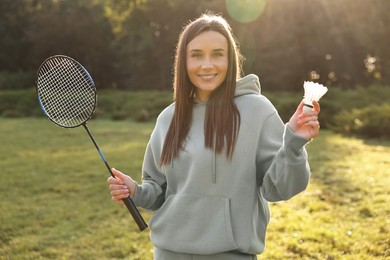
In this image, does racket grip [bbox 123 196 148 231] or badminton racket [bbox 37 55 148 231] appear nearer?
racket grip [bbox 123 196 148 231]

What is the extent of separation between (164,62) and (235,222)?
3015 cm

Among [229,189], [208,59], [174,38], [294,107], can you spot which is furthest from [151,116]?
[229,189]

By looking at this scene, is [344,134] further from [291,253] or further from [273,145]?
[273,145]

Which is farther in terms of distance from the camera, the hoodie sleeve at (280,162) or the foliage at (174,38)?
the foliage at (174,38)

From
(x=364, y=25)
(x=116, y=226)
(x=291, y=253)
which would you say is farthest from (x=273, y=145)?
(x=364, y=25)

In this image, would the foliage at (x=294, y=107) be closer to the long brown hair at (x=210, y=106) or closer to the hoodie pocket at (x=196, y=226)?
the long brown hair at (x=210, y=106)

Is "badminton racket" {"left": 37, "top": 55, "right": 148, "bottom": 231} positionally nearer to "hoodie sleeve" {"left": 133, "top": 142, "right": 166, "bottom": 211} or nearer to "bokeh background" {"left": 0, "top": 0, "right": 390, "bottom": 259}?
"hoodie sleeve" {"left": 133, "top": 142, "right": 166, "bottom": 211}

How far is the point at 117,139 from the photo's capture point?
509 inches

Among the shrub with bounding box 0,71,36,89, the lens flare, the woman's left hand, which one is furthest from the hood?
the shrub with bounding box 0,71,36,89

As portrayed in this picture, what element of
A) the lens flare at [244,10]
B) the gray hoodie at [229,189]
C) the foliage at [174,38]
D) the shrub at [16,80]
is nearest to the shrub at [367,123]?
the foliage at [174,38]

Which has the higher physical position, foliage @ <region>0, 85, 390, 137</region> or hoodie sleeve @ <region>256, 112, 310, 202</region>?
hoodie sleeve @ <region>256, 112, 310, 202</region>

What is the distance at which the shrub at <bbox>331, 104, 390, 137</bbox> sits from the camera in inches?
490

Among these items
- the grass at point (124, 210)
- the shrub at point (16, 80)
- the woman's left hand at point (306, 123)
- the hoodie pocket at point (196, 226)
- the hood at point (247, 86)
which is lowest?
the shrub at point (16, 80)

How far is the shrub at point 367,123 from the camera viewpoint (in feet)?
40.9
